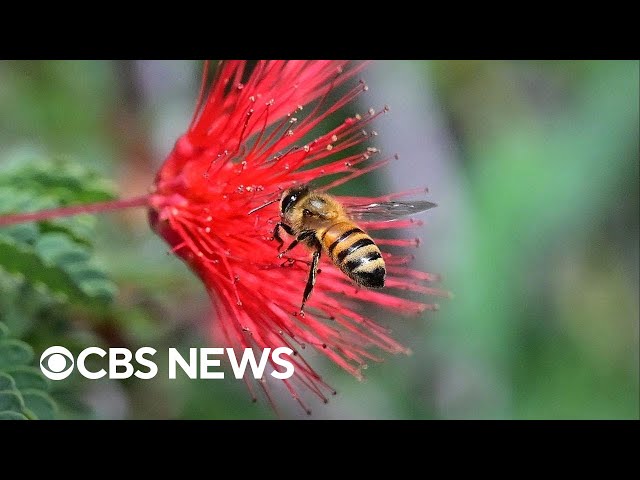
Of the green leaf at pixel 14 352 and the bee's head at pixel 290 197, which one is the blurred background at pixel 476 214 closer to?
the bee's head at pixel 290 197

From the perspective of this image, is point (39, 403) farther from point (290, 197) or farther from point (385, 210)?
point (385, 210)

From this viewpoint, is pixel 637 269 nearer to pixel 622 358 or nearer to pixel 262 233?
pixel 622 358

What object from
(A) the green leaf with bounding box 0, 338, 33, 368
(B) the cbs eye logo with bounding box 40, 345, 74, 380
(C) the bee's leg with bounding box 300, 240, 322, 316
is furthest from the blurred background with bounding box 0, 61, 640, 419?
(A) the green leaf with bounding box 0, 338, 33, 368

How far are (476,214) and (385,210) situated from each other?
1652mm

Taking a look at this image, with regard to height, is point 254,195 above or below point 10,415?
above

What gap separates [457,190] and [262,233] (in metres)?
1.94

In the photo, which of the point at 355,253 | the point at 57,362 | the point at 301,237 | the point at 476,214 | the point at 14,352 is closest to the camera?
the point at 14,352

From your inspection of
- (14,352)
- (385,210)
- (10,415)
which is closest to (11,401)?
(10,415)

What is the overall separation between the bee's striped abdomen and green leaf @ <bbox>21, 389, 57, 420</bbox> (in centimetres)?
73

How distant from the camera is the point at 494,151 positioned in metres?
3.99

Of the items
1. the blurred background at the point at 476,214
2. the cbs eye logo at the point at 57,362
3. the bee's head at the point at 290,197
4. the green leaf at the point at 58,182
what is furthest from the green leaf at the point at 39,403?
the blurred background at the point at 476,214

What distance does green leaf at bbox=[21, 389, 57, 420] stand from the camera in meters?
1.97

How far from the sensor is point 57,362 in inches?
92.2

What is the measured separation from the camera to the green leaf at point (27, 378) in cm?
196
